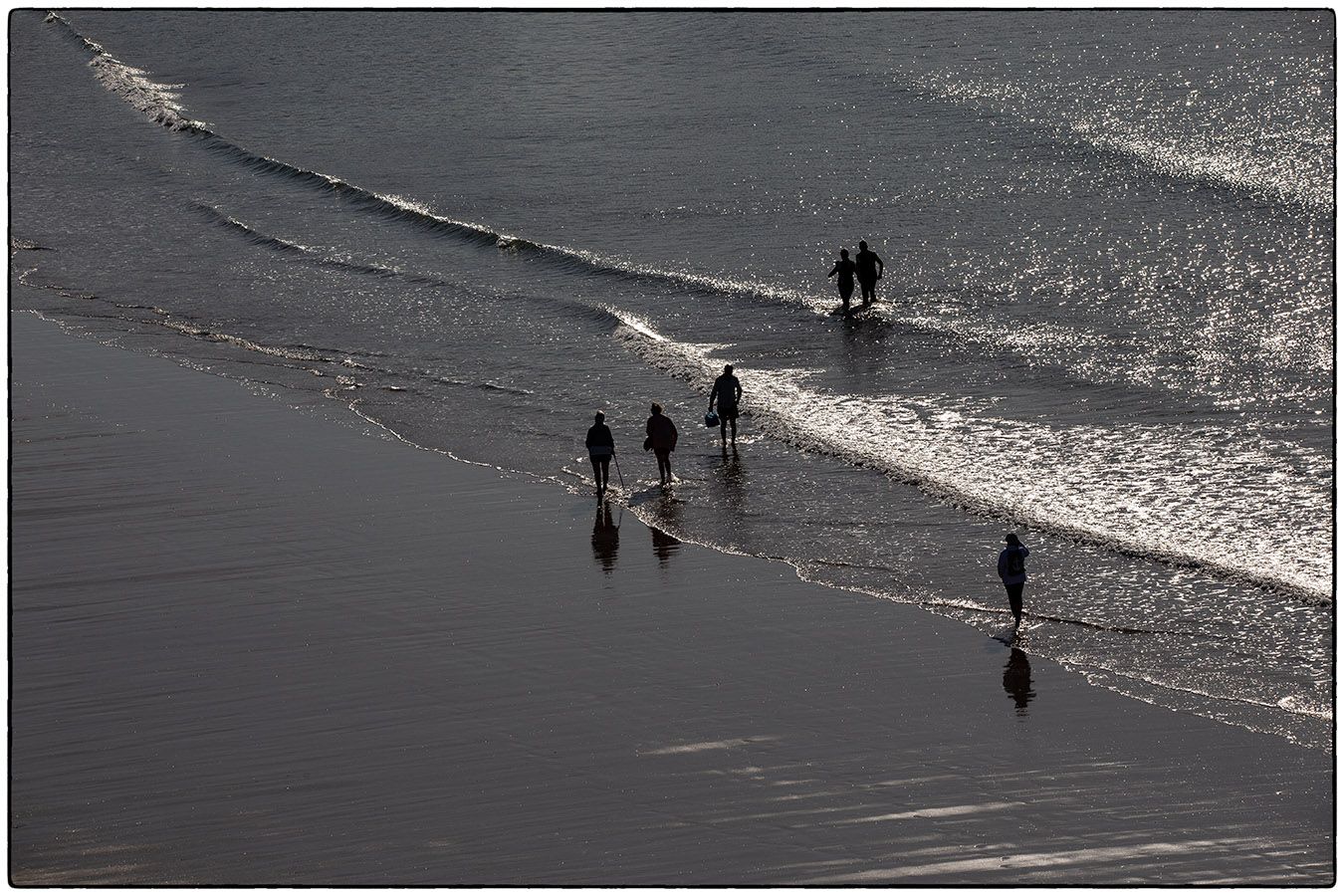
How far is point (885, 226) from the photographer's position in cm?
3506

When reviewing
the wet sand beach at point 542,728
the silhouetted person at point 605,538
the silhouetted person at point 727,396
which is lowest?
the wet sand beach at point 542,728

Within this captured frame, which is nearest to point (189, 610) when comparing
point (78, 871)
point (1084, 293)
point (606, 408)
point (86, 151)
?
point (78, 871)

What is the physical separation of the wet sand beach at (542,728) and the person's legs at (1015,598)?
0.58 m

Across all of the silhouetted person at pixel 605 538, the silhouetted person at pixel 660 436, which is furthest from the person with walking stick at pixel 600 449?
the silhouetted person at pixel 660 436

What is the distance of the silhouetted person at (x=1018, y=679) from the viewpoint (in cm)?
1303

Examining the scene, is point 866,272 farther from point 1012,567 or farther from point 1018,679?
point 1018,679

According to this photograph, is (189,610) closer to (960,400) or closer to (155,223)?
(960,400)

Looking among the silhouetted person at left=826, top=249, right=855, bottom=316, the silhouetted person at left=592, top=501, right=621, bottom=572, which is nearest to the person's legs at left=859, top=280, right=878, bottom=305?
the silhouetted person at left=826, top=249, right=855, bottom=316

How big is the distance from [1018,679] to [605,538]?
5.39 meters

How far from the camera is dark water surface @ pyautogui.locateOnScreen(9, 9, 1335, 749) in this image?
17172 mm

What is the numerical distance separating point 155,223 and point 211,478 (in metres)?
21.6

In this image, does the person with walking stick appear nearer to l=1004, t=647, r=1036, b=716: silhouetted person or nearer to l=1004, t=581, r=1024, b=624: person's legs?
l=1004, t=581, r=1024, b=624: person's legs

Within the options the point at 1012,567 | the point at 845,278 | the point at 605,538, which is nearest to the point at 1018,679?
the point at 1012,567

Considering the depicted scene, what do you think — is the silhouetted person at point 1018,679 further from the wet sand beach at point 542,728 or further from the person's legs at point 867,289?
the person's legs at point 867,289
